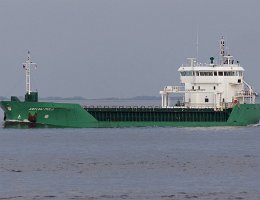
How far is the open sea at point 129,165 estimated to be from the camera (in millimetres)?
55344

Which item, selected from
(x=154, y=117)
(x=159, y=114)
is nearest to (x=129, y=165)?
(x=159, y=114)

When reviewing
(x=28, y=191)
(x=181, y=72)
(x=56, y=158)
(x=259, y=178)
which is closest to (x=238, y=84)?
(x=181, y=72)

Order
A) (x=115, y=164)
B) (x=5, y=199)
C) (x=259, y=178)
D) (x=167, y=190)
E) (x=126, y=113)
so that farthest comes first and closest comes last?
1. (x=126, y=113)
2. (x=115, y=164)
3. (x=259, y=178)
4. (x=167, y=190)
5. (x=5, y=199)

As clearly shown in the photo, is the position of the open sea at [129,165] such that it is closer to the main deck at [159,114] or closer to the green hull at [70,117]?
the green hull at [70,117]

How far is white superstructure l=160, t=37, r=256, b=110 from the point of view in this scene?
10169 centimetres

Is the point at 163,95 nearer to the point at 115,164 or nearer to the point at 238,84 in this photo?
the point at 238,84

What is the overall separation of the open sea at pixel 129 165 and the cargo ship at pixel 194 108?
4.01 ft

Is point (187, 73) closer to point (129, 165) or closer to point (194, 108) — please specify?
point (194, 108)

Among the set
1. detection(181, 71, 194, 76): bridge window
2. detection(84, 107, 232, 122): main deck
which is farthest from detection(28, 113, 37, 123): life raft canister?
detection(181, 71, 194, 76): bridge window

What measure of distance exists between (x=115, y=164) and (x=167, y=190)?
13408mm

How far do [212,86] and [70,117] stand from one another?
14.7 meters

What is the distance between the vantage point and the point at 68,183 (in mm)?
58406

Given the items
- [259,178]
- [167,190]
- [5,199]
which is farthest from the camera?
[259,178]

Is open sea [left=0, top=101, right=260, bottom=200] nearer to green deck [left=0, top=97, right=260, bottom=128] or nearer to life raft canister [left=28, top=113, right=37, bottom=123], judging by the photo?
green deck [left=0, top=97, right=260, bottom=128]
